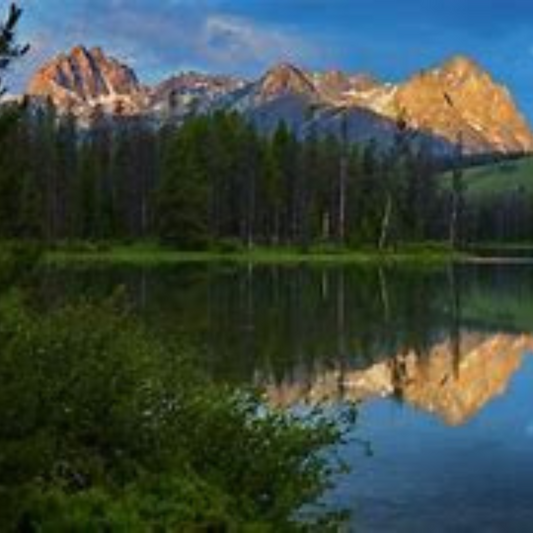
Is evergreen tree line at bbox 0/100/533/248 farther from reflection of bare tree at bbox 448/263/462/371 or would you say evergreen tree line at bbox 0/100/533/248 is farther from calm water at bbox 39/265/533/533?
calm water at bbox 39/265/533/533

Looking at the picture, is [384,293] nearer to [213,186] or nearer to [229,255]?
[229,255]

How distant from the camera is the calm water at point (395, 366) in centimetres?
2511

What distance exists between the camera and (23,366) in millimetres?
16781

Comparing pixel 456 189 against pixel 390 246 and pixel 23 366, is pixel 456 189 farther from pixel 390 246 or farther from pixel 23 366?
pixel 23 366

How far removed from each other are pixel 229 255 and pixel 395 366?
317 feet

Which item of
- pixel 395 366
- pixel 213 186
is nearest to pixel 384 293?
pixel 395 366

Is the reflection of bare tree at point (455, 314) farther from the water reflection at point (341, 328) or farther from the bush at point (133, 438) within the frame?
the bush at point (133, 438)

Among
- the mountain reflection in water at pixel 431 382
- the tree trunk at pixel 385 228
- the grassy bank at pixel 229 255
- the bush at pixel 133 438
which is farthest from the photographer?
the tree trunk at pixel 385 228

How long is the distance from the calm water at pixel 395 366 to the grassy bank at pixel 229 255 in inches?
1077

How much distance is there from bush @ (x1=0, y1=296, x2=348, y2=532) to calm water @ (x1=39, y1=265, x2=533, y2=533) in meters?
4.04

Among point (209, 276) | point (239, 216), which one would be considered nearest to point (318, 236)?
point (239, 216)

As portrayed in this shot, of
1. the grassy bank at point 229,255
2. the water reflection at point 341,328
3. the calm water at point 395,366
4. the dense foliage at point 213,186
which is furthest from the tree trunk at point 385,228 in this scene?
the calm water at point 395,366

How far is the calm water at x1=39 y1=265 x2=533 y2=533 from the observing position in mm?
25109

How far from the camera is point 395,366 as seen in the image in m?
46.1
